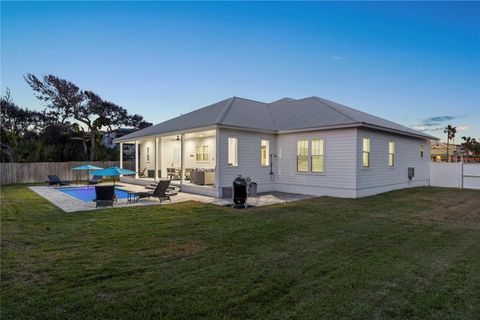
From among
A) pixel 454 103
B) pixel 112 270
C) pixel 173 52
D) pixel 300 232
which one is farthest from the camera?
pixel 454 103

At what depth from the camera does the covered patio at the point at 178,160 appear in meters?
15.4

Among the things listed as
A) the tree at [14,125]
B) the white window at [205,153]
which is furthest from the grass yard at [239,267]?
the tree at [14,125]

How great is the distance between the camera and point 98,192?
32.3ft

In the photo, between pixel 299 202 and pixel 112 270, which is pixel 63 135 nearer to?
pixel 299 202

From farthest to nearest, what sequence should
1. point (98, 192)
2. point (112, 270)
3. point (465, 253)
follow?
point (98, 192)
point (465, 253)
point (112, 270)

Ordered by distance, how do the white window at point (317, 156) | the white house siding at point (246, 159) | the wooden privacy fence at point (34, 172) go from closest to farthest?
1. the white house siding at point (246, 159)
2. the white window at point (317, 156)
3. the wooden privacy fence at point (34, 172)

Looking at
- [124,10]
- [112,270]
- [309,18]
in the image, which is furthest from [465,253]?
[124,10]

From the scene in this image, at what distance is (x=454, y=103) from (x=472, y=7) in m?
13.0

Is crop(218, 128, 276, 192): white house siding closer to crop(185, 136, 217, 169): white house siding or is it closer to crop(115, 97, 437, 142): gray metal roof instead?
crop(115, 97, 437, 142): gray metal roof

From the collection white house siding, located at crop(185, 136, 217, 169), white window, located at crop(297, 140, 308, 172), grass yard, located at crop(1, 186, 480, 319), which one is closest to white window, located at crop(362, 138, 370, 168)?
white window, located at crop(297, 140, 308, 172)

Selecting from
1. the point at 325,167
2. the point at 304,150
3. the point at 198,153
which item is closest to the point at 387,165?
the point at 325,167

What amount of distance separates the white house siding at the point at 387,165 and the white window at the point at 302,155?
8.47 feet

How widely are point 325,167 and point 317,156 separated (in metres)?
0.70

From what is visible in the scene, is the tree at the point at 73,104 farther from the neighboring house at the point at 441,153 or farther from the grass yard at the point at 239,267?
the neighboring house at the point at 441,153
